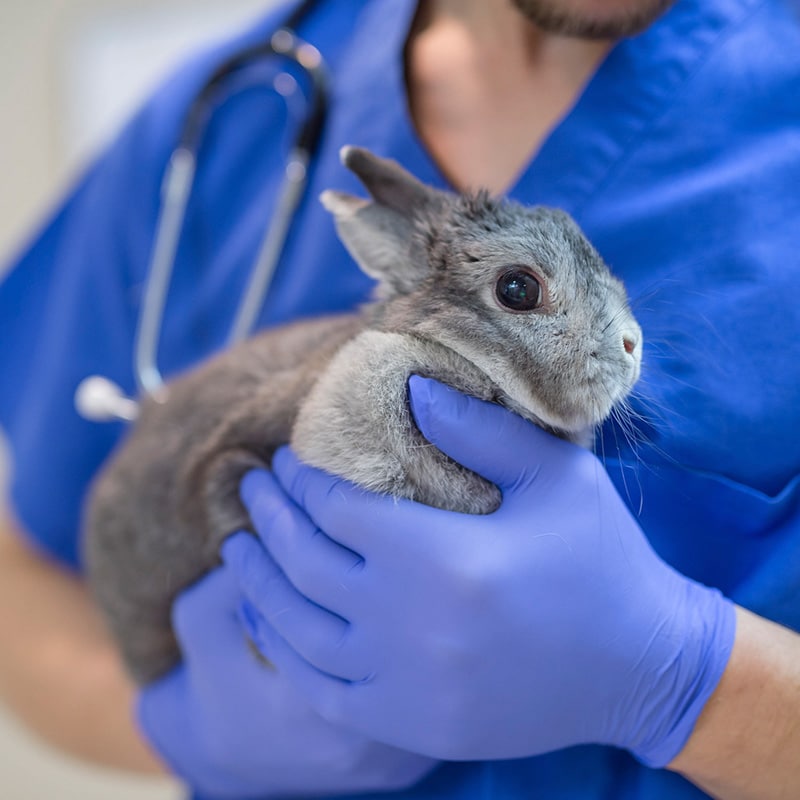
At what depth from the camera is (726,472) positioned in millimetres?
768

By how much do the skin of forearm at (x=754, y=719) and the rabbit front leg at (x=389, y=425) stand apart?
→ 0.90 ft

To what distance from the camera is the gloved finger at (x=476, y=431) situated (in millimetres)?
736

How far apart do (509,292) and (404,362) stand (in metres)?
0.13

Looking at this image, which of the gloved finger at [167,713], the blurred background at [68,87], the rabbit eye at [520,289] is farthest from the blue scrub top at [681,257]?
the blurred background at [68,87]

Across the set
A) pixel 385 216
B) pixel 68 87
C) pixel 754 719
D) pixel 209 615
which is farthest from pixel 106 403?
pixel 68 87

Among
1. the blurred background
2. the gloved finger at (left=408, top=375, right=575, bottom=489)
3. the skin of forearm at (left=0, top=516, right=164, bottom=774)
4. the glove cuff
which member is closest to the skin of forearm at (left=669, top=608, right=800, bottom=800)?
the glove cuff

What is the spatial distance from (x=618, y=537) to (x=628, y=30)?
502mm

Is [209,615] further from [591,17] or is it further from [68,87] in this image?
[68,87]

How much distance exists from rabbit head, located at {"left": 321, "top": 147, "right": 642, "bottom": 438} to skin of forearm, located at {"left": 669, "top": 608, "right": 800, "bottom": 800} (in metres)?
0.26

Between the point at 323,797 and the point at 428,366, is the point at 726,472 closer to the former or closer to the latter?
the point at 428,366

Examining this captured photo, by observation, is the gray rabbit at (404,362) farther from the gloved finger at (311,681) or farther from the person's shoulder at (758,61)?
the person's shoulder at (758,61)

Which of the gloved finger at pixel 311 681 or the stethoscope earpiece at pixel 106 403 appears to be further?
the stethoscope earpiece at pixel 106 403

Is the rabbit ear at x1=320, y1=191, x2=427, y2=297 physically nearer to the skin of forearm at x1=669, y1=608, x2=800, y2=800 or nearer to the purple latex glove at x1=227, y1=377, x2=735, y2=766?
the purple latex glove at x1=227, y1=377, x2=735, y2=766

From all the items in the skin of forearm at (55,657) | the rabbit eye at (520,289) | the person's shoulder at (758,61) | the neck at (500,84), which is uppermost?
the person's shoulder at (758,61)
